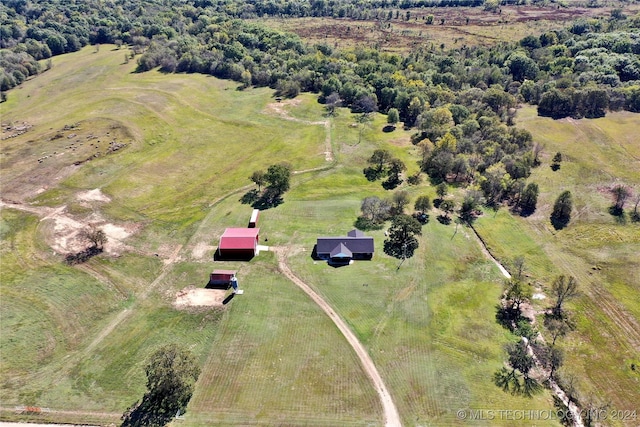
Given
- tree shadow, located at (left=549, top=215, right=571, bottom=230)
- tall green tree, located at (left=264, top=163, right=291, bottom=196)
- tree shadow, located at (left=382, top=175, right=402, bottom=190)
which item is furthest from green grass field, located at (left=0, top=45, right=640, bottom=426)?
tall green tree, located at (left=264, top=163, right=291, bottom=196)

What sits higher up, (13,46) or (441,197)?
(13,46)

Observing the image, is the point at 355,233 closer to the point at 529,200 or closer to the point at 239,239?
the point at 239,239

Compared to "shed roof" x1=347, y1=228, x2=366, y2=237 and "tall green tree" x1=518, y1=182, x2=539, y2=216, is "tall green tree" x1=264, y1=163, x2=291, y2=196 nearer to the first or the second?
"shed roof" x1=347, y1=228, x2=366, y2=237

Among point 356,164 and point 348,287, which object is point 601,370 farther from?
point 356,164

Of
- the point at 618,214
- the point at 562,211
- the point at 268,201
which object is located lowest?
the point at 618,214

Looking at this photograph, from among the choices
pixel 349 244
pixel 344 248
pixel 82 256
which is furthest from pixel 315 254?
pixel 82 256

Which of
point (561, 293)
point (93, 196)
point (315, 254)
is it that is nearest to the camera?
point (561, 293)

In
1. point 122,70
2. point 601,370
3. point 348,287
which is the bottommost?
point 601,370

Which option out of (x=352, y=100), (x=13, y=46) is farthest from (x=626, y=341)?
(x=13, y=46)
